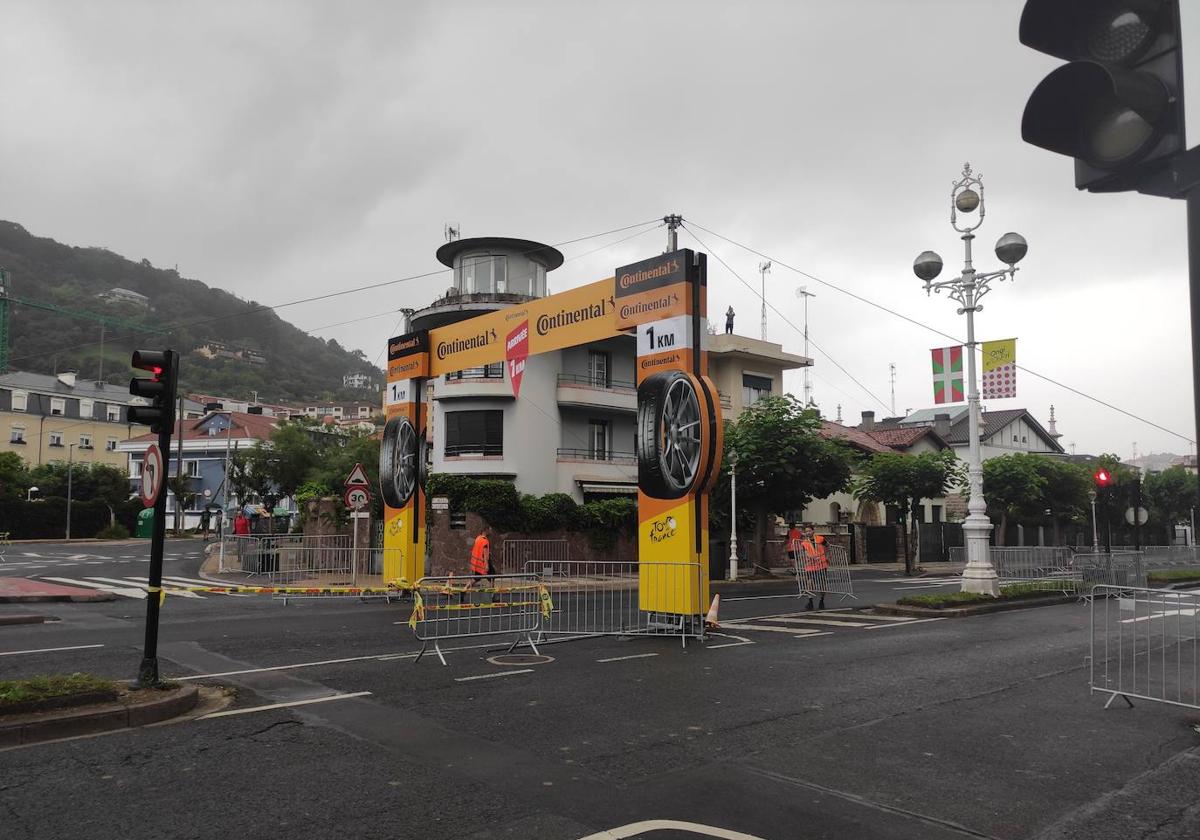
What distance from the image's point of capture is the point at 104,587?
69.4 ft

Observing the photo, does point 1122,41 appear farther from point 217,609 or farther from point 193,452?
point 193,452

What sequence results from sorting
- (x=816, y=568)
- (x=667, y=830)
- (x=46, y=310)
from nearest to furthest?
(x=667, y=830), (x=816, y=568), (x=46, y=310)

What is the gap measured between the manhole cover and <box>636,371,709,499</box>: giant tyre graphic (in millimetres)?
3683

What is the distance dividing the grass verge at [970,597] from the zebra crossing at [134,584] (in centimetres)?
1560

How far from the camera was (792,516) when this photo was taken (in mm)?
43625

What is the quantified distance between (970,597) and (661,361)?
880cm

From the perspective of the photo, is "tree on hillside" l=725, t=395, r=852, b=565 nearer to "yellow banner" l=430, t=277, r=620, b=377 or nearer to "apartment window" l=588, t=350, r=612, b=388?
"apartment window" l=588, t=350, r=612, b=388

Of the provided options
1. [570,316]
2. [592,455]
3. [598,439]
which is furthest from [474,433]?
[570,316]

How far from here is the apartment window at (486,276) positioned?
38.8 metres

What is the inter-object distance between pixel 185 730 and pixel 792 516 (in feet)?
129

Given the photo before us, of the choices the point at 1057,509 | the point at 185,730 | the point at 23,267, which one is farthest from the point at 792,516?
the point at 23,267

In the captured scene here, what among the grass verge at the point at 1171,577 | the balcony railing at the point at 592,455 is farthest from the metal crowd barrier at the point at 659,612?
the balcony railing at the point at 592,455

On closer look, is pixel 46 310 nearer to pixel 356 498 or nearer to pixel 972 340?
pixel 356 498

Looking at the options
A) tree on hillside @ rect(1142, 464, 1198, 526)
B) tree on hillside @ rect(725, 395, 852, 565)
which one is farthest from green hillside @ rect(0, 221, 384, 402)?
tree on hillside @ rect(1142, 464, 1198, 526)
